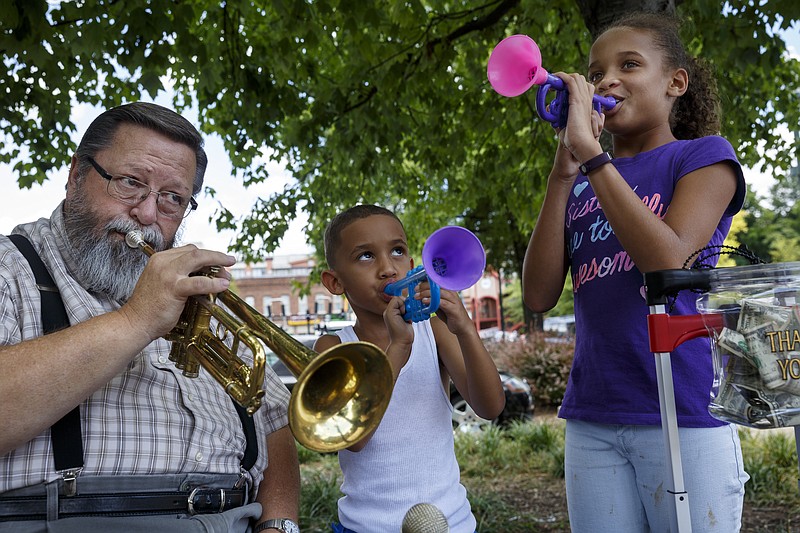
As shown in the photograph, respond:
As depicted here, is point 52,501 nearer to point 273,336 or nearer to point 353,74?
point 273,336

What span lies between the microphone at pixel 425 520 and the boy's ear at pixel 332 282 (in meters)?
0.91

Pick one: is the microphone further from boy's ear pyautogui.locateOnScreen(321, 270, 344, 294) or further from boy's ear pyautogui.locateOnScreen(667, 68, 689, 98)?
boy's ear pyautogui.locateOnScreen(667, 68, 689, 98)

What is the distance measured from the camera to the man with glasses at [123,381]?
1761 millimetres

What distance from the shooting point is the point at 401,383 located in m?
2.47

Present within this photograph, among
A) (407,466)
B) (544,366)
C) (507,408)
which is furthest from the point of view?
(544,366)

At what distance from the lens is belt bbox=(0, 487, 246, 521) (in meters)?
1.82

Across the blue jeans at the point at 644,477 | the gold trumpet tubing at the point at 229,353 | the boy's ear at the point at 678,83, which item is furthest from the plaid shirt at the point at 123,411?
the boy's ear at the point at 678,83

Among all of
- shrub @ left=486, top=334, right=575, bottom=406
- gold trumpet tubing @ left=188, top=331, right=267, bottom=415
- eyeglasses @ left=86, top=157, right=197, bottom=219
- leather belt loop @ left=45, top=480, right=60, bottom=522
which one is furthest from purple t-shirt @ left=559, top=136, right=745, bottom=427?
shrub @ left=486, top=334, right=575, bottom=406

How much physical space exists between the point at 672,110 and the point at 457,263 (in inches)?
39.2

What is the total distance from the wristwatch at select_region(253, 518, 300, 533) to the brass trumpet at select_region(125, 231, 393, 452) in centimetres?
68

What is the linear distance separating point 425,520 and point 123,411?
3.10ft

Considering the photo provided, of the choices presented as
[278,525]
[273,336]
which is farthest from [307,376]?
[278,525]

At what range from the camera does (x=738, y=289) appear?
1.49 m

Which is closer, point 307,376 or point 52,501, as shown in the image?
point 307,376
